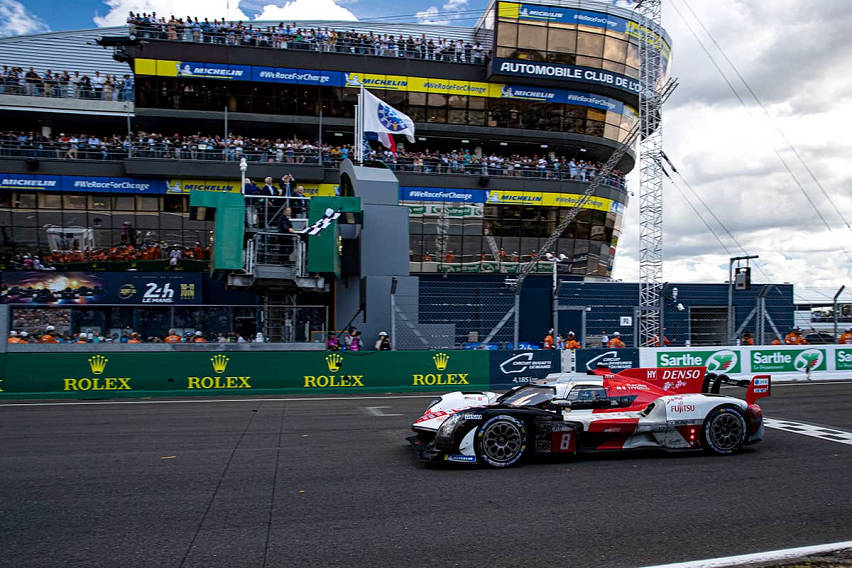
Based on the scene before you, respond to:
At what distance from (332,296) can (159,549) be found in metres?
20.4

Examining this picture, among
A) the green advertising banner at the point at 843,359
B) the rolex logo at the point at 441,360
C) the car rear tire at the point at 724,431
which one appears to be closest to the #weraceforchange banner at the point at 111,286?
the rolex logo at the point at 441,360

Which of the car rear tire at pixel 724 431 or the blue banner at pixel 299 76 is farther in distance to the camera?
the blue banner at pixel 299 76

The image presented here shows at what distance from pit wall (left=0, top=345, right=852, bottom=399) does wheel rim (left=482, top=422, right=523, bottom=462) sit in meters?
9.74

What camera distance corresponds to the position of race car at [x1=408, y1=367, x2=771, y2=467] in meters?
8.25

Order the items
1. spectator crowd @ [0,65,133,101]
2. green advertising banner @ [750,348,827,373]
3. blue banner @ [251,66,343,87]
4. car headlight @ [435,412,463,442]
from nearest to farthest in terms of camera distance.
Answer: car headlight @ [435,412,463,442], green advertising banner @ [750,348,827,373], spectator crowd @ [0,65,133,101], blue banner @ [251,66,343,87]

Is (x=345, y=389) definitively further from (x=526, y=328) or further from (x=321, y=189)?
(x=321, y=189)

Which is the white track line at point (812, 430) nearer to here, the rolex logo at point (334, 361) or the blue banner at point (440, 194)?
the rolex logo at point (334, 361)

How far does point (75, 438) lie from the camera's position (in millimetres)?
Answer: 10445

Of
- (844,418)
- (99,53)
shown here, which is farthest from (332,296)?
(99,53)

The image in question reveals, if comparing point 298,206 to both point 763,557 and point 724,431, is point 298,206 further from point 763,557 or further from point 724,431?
point 763,557

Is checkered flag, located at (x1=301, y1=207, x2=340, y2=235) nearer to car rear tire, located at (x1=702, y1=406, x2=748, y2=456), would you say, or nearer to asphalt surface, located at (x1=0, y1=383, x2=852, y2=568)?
asphalt surface, located at (x1=0, y1=383, x2=852, y2=568)

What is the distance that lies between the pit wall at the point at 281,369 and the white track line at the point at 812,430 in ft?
24.5

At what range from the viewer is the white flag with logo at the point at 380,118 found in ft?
86.2

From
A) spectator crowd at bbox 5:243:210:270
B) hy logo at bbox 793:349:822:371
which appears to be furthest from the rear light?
spectator crowd at bbox 5:243:210:270
